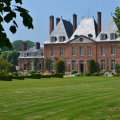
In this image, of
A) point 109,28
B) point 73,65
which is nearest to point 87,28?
point 109,28

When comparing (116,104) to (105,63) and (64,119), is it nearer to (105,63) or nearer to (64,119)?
(64,119)

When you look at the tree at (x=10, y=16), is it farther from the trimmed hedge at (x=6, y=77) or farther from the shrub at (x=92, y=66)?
the shrub at (x=92, y=66)

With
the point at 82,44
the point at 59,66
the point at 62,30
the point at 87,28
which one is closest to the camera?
the point at 82,44

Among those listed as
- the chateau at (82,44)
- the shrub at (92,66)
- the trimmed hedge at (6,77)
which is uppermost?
the chateau at (82,44)

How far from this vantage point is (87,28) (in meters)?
54.2

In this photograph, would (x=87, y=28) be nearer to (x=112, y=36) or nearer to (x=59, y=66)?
(x=112, y=36)

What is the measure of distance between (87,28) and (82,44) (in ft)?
11.8

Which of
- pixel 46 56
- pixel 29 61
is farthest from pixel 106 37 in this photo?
pixel 29 61

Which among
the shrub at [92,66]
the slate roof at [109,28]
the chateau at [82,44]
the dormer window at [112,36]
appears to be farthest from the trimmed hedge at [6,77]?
the dormer window at [112,36]

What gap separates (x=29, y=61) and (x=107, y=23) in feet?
63.5

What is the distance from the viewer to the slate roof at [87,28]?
5359cm

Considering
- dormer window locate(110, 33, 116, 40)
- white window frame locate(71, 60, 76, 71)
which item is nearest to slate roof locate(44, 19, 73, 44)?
white window frame locate(71, 60, 76, 71)

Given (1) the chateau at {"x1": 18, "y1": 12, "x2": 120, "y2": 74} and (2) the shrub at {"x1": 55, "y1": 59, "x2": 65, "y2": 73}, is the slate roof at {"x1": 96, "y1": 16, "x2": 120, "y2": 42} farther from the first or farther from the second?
(2) the shrub at {"x1": 55, "y1": 59, "x2": 65, "y2": 73}

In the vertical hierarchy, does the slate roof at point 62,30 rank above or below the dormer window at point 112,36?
above
